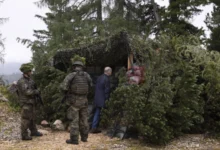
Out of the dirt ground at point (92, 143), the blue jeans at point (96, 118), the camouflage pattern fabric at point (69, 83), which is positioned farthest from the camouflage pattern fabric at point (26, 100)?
the blue jeans at point (96, 118)

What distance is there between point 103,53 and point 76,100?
2.68 meters

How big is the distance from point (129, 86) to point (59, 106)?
8.59ft

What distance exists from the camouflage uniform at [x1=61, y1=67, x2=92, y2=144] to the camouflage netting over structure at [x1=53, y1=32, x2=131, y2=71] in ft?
5.94

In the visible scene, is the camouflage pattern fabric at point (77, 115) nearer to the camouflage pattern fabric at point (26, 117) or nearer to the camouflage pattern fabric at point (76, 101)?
the camouflage pattern fabric at point (76, 101)

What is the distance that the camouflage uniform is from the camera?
6.91 meters

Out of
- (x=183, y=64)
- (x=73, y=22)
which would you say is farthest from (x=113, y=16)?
(x=183, y=64)

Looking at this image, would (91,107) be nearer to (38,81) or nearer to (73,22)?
(38,81)

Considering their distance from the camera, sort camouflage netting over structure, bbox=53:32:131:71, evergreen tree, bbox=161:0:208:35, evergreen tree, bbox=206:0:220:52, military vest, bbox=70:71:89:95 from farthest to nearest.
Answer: evergreen tree, bbox=206:0:220:52, evergreen tree, bbox=161:0:208:35, camouflage netting over structure, bbox=53:32:131:71, military vest, bbox=70:71:89:95

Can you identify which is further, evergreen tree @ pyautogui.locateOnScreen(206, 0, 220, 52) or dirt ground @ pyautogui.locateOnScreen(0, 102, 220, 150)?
evergreen tree @ pyautogui.locateOnScreen(206, 0, 220, 52)

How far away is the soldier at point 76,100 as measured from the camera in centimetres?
690

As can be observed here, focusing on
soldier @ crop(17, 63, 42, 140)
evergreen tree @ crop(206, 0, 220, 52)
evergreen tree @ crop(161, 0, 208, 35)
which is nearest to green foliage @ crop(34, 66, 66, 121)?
soldier @ crop(17, 63, 42, 140)

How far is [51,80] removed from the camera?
951cm

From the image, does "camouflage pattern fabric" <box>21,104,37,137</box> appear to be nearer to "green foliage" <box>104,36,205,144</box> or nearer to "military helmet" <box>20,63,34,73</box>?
"military helmet" <box>20,63,34,73</box>

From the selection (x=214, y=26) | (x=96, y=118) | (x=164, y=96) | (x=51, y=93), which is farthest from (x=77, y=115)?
(x=214, y=26)
